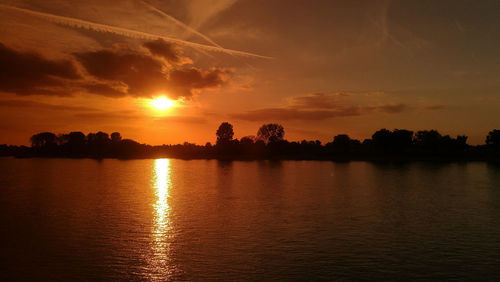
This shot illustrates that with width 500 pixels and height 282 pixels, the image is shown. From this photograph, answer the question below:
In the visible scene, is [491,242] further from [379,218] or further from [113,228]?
[113,228]

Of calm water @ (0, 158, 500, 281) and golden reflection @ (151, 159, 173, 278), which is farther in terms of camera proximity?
golden reflection @ (151, 159, 173, 278)

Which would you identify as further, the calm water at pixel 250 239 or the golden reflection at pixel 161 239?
the golden reflection at pixel 161 239

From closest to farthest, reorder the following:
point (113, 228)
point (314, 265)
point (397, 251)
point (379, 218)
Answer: point (314, 265) → point (397, 251) → point (113, 228) → point (379, 218)

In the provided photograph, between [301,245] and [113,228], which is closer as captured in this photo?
[301,245]

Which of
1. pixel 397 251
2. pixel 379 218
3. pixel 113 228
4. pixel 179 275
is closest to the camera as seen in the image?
pixel 179 275

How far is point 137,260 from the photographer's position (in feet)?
101

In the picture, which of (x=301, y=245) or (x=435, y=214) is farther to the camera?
(x=435, y=214)

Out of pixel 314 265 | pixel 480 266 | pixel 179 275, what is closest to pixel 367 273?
pixel 314 265

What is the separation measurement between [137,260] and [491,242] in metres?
36.2

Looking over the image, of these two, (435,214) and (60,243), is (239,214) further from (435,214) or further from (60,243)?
(435,214)

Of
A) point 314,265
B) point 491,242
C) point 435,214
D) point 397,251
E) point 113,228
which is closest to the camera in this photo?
point 314,265

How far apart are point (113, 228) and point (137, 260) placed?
1437 centimetres

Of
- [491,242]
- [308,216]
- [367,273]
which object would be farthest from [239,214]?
[491,242]

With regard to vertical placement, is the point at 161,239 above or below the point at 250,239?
above
